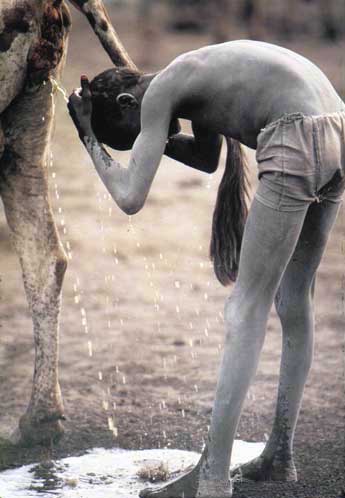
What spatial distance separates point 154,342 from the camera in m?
5.99

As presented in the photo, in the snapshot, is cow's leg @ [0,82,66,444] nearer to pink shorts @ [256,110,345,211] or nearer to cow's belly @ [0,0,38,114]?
cow's belly @ [0,0,38,114]

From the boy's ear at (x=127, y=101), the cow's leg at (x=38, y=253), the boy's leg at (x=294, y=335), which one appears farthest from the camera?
the cow's leg at (x=38, y=253)

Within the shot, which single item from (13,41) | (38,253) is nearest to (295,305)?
(38,253)

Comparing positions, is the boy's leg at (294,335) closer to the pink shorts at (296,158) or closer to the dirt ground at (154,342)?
the dirt ground at (154,342)

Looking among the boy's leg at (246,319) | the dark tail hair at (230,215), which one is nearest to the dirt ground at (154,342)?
the boy's leg at (246,319)

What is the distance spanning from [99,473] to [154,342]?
177 cm

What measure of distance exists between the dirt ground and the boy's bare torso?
4.44 ft

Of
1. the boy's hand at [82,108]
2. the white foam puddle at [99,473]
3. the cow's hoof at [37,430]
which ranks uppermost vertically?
the boy's hand at [82,108]

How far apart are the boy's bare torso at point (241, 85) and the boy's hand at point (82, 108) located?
266 millimetres

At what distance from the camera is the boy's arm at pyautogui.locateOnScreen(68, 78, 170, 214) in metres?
3.46

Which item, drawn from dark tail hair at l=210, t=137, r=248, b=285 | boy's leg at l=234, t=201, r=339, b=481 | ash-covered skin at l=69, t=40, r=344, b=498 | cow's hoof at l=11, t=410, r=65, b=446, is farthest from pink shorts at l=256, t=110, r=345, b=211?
cow's hoof at l=11, t=410, r=65, b=446

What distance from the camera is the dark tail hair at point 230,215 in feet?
13.3

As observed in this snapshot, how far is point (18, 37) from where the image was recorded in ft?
13.4

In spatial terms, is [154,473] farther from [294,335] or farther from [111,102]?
[111,102]
